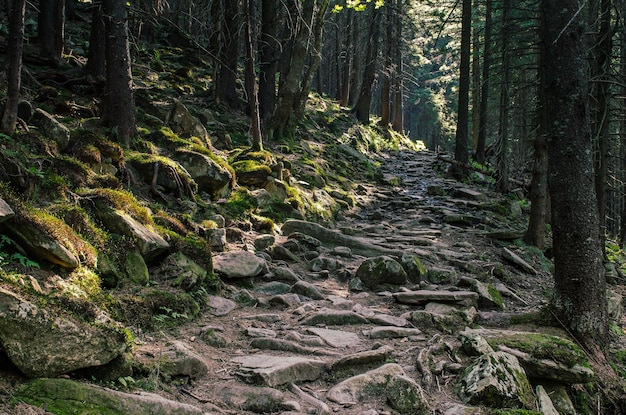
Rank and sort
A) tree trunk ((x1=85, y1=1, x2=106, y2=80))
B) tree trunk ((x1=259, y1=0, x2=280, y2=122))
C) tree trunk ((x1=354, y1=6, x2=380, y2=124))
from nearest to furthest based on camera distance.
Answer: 1. tree trunk ((x1=85, y1=1, x2=106, y2=80))
2. tree trunk ((x1=259, y1=0, x2=280, y2=122))
3. tree trunk ((x1=354, y1=6, x2=380, y2=124))

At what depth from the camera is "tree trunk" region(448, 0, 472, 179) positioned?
1628 cm

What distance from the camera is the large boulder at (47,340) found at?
2471 mm

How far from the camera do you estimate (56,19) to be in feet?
39.5

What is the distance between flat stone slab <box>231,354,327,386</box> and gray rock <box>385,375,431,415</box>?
2.18 feet

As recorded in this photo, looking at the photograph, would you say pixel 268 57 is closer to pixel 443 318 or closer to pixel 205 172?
pixel 205 172

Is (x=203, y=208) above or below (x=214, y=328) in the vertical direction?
above

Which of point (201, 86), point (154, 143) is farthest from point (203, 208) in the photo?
point (201, 86)

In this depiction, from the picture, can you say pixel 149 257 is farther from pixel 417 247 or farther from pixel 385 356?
pixel 417 247

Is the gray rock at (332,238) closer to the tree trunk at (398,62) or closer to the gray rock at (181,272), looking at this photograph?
the gray rock at (181,272)

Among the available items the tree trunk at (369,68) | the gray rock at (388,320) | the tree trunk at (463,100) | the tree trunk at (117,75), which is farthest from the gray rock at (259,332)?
the tree trunk at (369,68)

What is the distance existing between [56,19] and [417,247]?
1122 centimetres

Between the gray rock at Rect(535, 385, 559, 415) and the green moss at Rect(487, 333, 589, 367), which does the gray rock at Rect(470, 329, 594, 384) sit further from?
the gray rock at Rect(535, 385, 559, 415)

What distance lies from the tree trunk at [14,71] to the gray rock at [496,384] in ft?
18.7

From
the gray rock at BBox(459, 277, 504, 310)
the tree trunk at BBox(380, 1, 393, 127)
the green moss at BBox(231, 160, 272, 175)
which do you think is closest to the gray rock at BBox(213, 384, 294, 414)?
the gray rock at BBox(459, 277, 504, 310)
